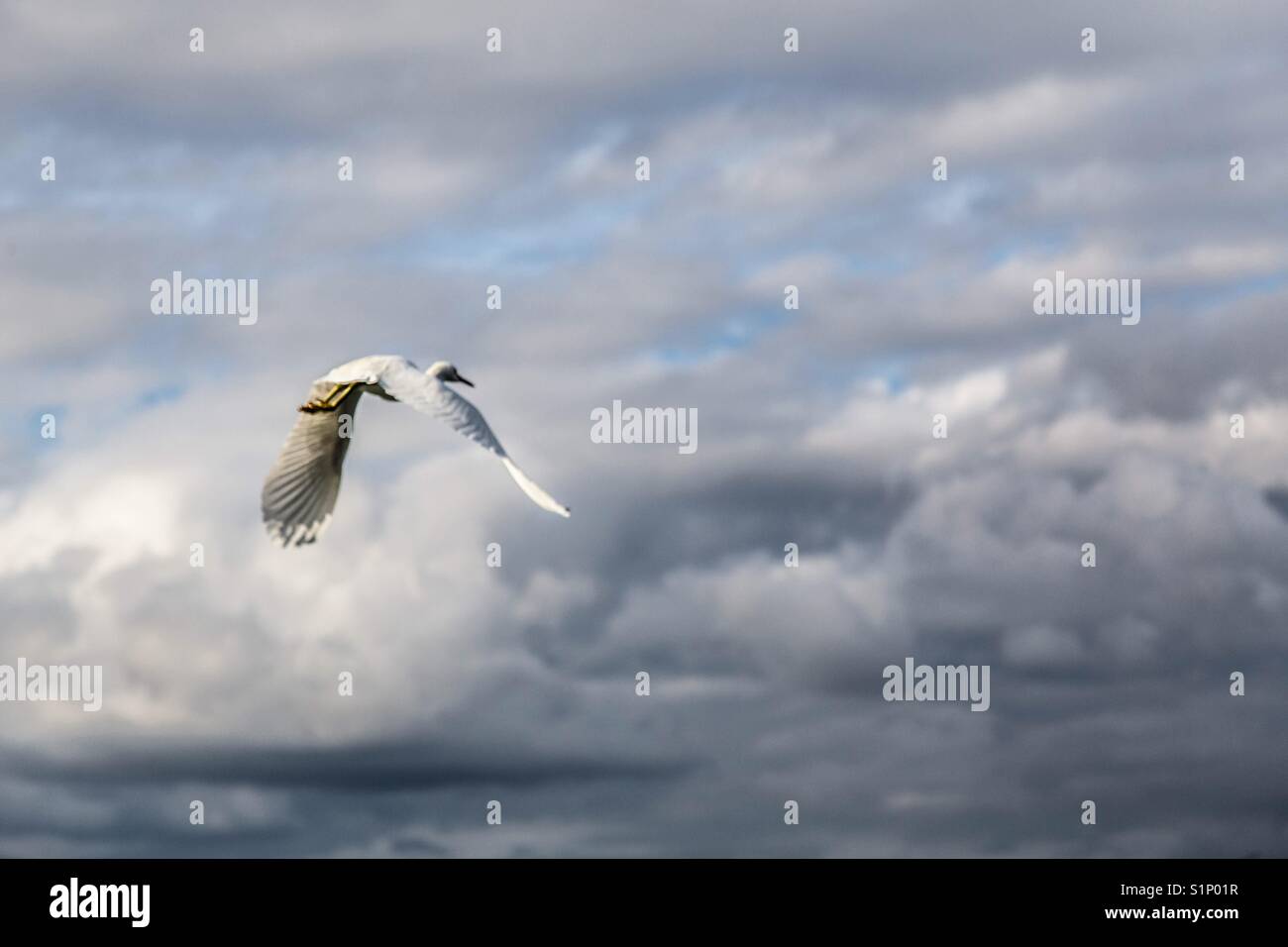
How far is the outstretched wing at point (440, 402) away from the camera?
162ft

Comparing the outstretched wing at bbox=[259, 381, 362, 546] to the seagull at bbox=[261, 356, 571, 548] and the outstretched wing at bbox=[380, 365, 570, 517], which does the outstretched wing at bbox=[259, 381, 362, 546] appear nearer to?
the seagull at bbox=[261, 356, 571, 548]

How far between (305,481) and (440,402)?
924cm

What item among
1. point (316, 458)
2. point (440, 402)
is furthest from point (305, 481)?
point (440, 402)

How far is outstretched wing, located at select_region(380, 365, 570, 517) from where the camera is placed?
4938 cm

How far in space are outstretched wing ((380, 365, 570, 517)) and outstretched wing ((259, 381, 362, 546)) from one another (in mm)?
4508

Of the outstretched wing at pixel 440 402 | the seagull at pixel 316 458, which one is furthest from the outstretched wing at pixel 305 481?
the outstretched wing at pixel 440 402

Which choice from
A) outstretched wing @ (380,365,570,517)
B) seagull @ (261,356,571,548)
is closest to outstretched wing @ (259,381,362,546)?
seagull @ (261,356,571,548)

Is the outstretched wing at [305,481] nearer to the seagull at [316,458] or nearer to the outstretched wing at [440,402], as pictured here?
the seagull at [316,458]

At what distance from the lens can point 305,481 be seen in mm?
58375

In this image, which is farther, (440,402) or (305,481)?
(305,481)

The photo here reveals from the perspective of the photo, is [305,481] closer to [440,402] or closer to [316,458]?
[316,458]
